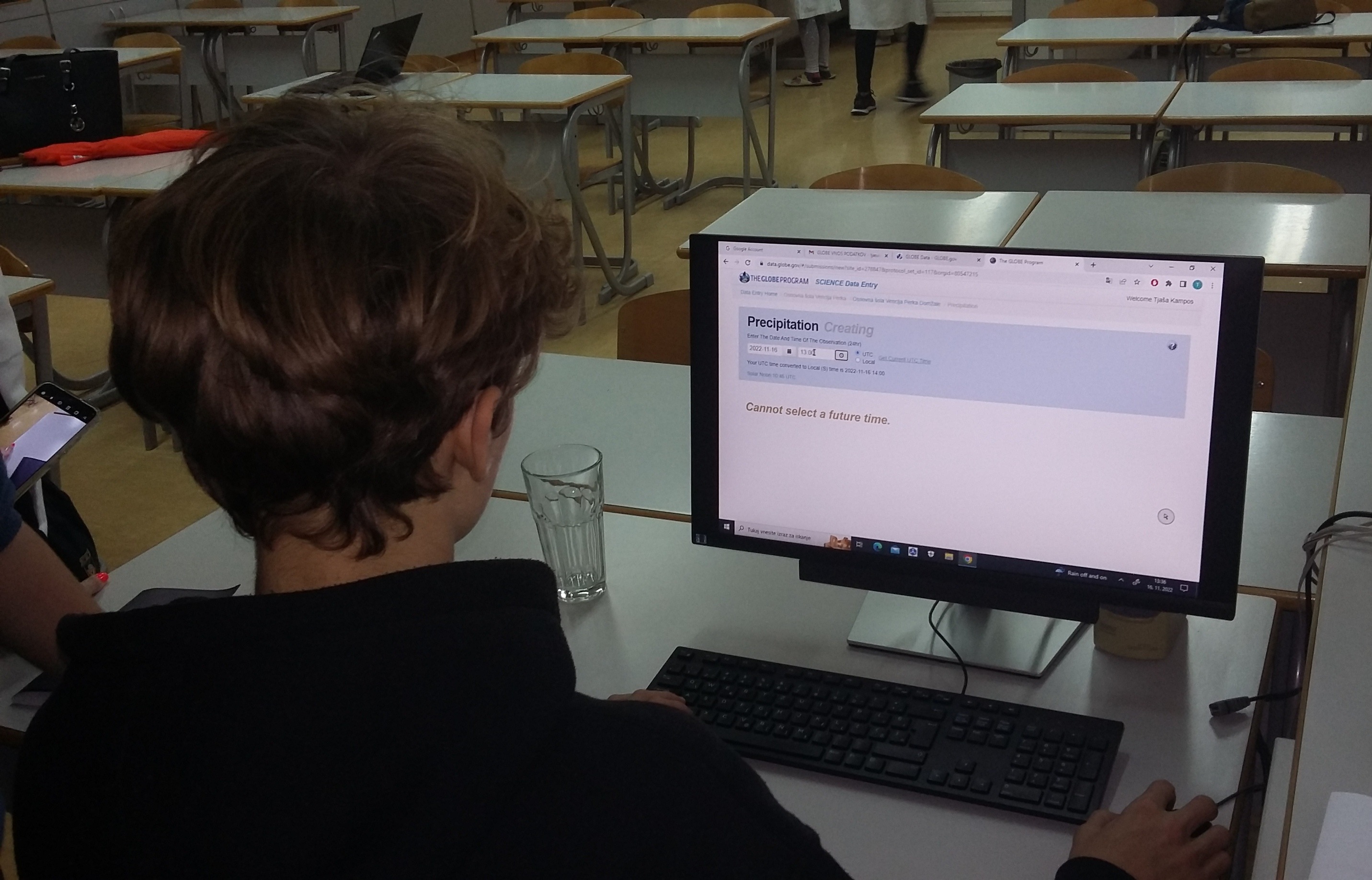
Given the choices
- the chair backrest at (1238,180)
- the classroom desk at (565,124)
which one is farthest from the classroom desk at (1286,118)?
the classroom desk at (565,124)

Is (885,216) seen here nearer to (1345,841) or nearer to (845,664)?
(845,664)

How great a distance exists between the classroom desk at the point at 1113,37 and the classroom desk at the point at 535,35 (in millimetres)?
1715

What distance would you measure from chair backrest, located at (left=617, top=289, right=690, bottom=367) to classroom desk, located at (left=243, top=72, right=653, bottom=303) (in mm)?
1768

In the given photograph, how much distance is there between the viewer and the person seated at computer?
0.61 meters

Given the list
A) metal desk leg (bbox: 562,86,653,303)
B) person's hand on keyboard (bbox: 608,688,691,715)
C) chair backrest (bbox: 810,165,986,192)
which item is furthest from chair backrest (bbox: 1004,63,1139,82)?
person's hand on keyboard (bbox: 608,688,691,715)

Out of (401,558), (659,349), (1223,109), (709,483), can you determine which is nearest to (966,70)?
(1223,109)

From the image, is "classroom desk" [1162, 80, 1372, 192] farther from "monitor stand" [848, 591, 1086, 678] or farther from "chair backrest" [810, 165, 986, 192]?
"monitor stand" [848, 591, 1086, 678]

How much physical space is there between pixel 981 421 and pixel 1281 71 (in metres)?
3.25

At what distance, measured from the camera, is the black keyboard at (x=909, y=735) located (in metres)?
0.98

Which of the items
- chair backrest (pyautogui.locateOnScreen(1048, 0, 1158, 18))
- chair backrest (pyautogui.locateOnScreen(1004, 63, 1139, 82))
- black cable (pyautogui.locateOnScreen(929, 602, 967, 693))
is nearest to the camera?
black cable (pyautogui.locateOnScreen(929, 602, 967, 693))

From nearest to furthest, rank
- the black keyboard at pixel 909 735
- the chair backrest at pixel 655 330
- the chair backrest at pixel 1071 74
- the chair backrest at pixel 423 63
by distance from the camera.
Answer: the black keyboard at pixel 909 735
the chair backrest at pixel 655 330
the chair backrest at pixel 1071 74
the chair backrest at pixel 423 63

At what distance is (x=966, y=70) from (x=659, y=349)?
→ 4.58 meters

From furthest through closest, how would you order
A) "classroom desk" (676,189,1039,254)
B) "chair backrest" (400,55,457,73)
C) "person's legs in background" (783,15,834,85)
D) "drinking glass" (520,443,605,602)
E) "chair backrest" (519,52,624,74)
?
"person's legs in background" (783,15,834,85), "chair backrest" (400,55,457,73), "chair backrest" (519,52,624,74), "classroom desk" (676,189,1039,254), "drinking glass" (520,443,605,602)

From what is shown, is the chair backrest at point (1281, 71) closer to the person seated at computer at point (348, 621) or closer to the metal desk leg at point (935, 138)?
the metal desk leg at point (935, 138)
